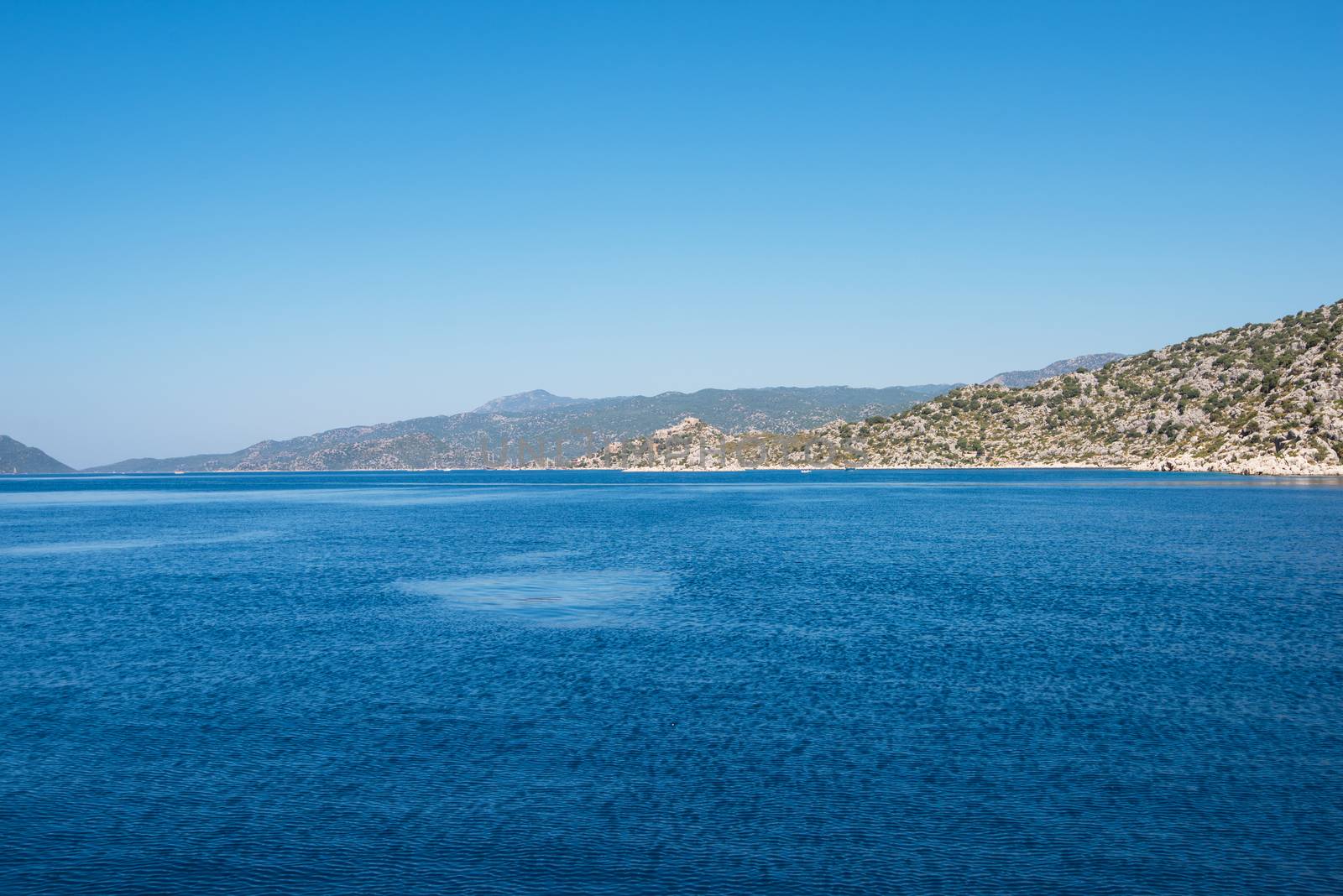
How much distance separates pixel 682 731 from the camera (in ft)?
90.4

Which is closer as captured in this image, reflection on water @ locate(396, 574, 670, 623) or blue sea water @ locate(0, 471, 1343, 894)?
blue sea water @ locate(0, 471, 1343, 894)

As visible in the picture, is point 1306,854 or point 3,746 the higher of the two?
point 3,746

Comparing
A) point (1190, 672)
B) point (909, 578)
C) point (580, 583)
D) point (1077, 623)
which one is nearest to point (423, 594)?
point (580, 583)

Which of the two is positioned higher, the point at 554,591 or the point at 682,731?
the point at 682,731

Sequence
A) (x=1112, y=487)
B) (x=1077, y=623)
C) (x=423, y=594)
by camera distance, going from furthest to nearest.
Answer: (x=1112, y=487), (x=423, y=594), (x=1077, y=623)

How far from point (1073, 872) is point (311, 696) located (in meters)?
24.3

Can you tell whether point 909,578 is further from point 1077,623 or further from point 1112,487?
point 1112,487

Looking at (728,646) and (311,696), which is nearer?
(311,696)

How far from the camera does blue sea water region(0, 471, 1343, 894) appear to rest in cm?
1886

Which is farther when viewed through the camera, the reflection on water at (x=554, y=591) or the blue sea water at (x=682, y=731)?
the reflection on water at (x=554, y=591)

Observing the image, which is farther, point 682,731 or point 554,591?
point 554,591

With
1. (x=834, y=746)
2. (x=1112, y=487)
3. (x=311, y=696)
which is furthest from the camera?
(x=1112, y=487)

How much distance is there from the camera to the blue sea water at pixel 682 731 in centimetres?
1886

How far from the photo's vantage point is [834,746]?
25.9 m
